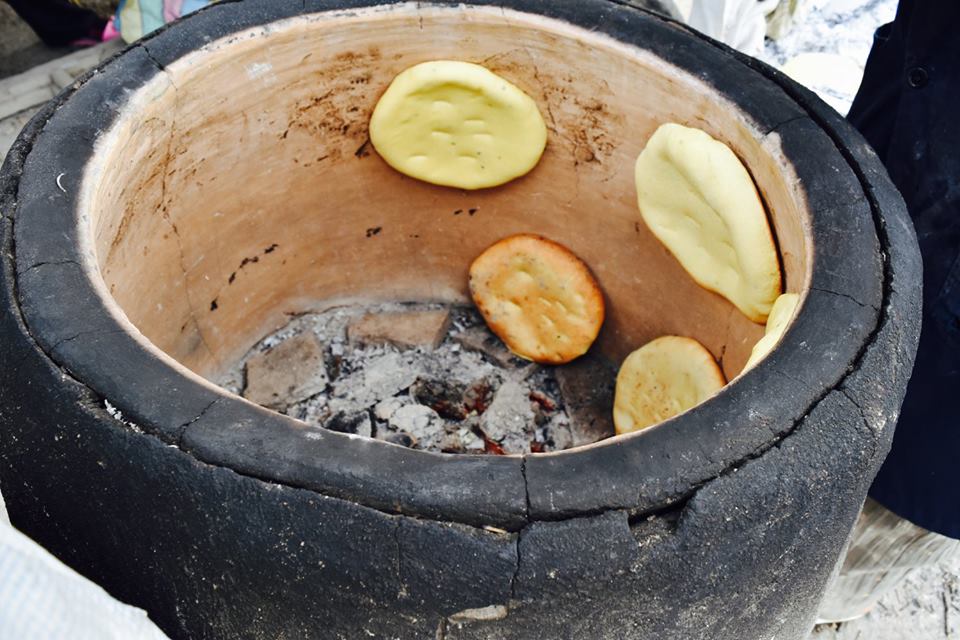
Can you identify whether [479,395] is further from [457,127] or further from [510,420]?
[457,127]

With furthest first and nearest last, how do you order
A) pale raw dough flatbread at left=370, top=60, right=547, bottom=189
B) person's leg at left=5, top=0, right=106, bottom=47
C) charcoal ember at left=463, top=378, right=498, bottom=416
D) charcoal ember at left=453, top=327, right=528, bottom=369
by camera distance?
person's leg at left=5, top=0, right=106, bottom=47, charcoal ember at left=453, top=327, right=528, bottom=369, charcoal ember at left=463, top=378, right=498, bottom=416, pale raw dough flatbread at left=370, top=60, right=547, bottom=189

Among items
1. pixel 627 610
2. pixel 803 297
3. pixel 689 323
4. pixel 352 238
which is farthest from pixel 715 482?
pixel 352 238

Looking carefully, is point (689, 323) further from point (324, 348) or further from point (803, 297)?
point (324, 348)

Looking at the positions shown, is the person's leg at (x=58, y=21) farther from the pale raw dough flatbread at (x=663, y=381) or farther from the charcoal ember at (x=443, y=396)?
the pale raw dough flatbread at (x=663, y=381)

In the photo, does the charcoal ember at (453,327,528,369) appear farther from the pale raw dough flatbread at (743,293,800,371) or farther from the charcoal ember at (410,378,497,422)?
the pale raw dough flatbread at (743,293,800,371)

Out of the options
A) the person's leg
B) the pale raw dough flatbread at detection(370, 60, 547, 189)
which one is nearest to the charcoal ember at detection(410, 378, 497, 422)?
the pale raw dough flatbread at detection(370, 60, 547, 189)

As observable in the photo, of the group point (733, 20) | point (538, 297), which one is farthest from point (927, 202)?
point (733, 20)

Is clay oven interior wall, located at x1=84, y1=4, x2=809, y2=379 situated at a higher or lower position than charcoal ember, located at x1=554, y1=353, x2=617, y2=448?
higher

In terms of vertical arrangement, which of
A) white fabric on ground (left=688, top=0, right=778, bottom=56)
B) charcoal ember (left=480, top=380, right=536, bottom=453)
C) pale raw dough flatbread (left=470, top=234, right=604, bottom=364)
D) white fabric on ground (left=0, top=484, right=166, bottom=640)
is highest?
white fabric on ground (left=0, top=484, right=166, bottom=640)
